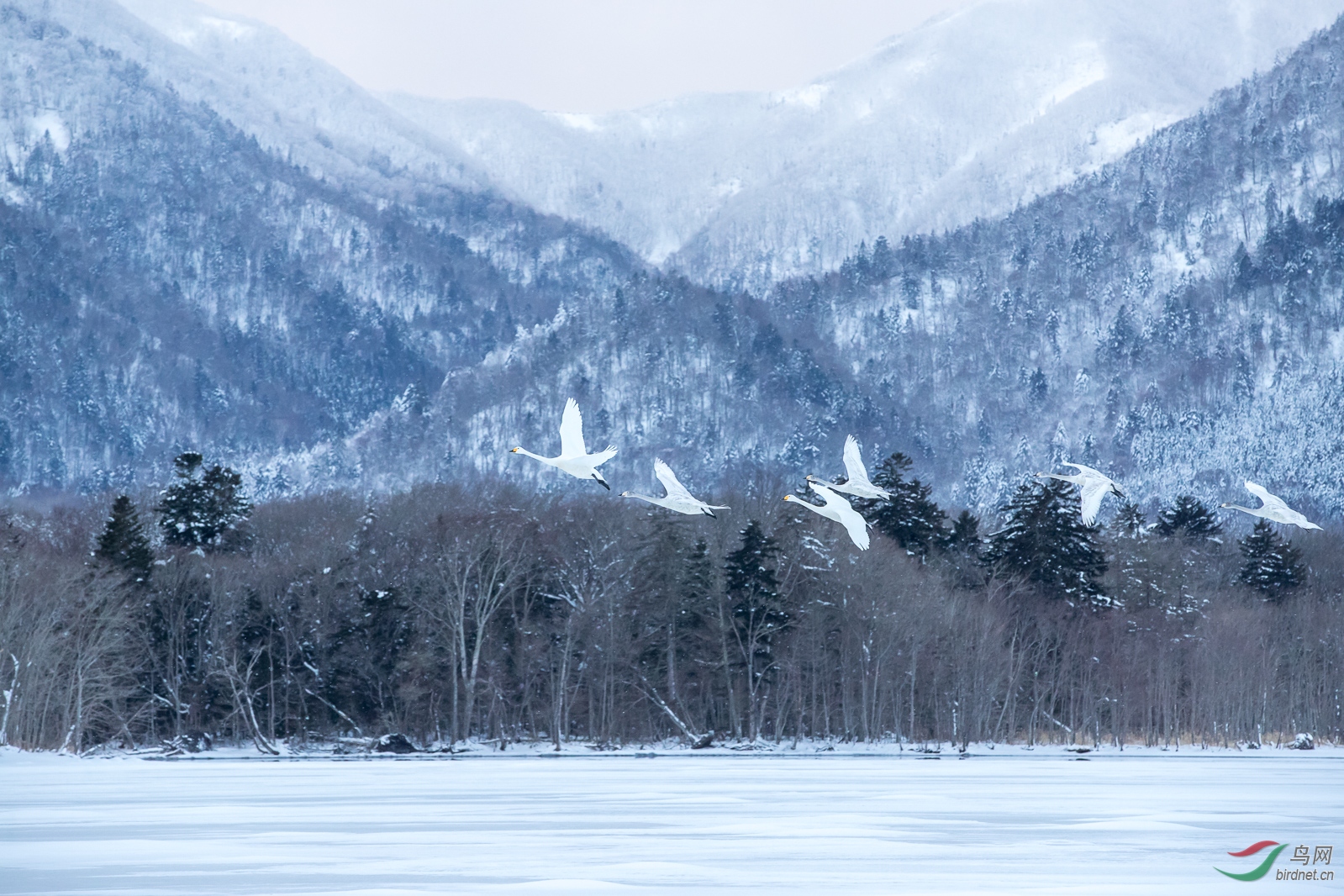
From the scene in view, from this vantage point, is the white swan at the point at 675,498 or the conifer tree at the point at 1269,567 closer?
the white swan at the point at 675,498

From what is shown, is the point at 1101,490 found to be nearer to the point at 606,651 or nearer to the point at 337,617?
the point at 606,651

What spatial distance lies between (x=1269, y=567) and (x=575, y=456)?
85980 millimetres

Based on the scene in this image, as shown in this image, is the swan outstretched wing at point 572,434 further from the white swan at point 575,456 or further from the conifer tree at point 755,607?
the conifer tree at point 755,607

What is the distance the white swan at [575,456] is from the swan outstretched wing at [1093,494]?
32.4ft

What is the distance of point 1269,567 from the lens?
362 feet

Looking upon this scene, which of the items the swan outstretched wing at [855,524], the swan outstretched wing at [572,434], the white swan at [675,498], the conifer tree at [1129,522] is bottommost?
the swan outstretched wing at [855,524]

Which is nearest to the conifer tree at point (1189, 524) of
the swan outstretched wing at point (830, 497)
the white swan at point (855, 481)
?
the white swan at point (855, 481)

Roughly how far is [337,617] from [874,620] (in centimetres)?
2741

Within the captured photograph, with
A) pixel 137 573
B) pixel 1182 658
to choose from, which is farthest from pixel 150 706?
pixel 1182 658

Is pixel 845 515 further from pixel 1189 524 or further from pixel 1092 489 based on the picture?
pixel 1189 524

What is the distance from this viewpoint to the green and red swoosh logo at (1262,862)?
86.6 feet

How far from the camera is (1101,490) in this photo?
118 feet

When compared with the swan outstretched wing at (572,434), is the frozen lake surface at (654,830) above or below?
below

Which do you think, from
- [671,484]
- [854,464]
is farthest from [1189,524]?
[671,484]
